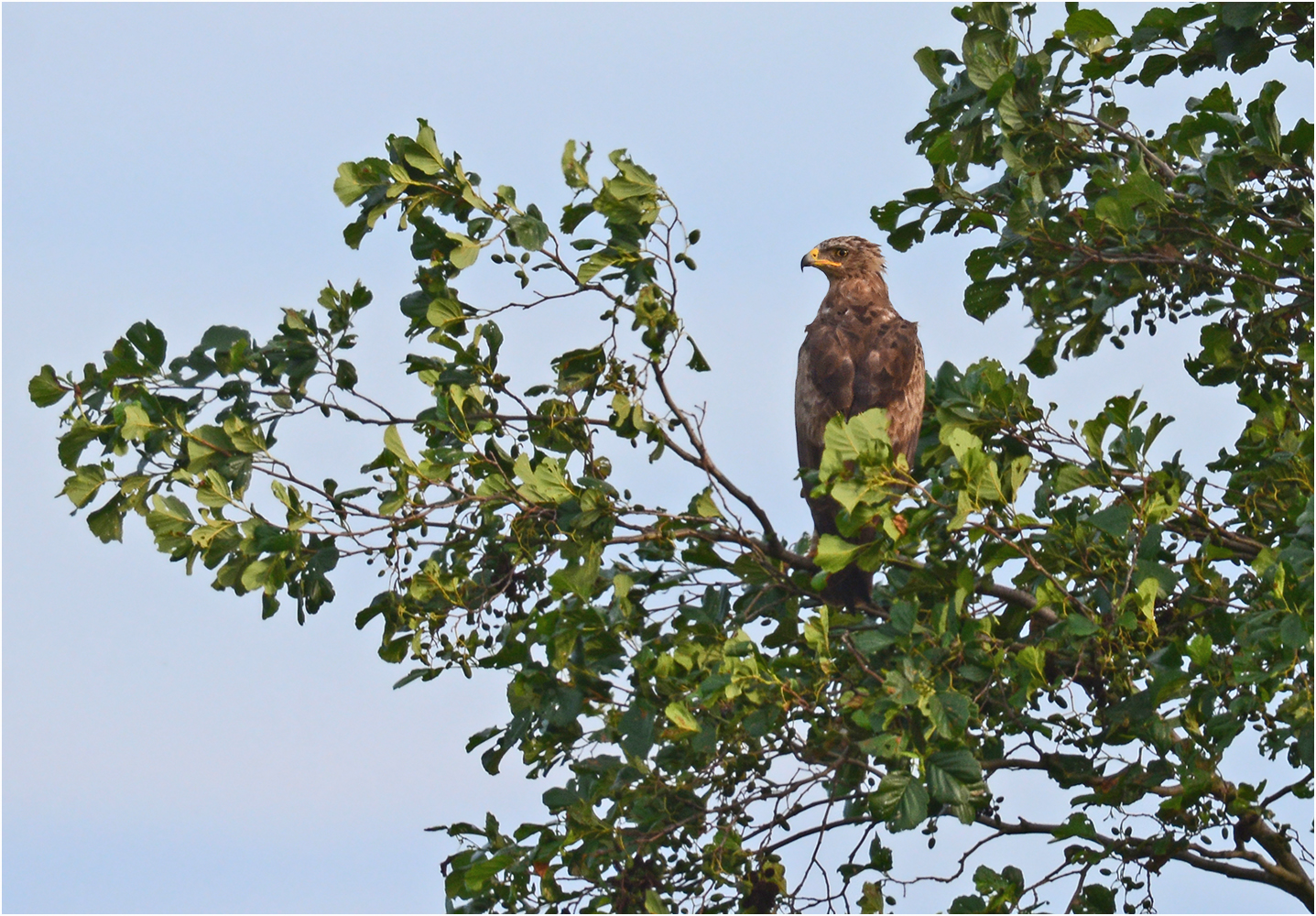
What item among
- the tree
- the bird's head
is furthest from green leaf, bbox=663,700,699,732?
the bird's head

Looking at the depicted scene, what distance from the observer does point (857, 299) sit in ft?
35.7

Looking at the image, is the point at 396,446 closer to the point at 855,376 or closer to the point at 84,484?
the point at 84,484

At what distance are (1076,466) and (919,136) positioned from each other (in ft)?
9.32

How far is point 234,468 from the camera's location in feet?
22.1

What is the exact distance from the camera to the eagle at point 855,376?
9.55 metres

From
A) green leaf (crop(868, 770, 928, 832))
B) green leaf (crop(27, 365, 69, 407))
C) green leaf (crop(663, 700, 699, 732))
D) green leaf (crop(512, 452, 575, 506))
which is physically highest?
green leaf (crop(27, 365, 69, 407))

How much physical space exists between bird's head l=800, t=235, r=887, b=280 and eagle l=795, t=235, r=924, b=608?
36 cm

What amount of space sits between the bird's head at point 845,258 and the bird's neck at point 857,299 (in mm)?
55

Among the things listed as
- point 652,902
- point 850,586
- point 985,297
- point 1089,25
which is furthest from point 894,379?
point 652,902

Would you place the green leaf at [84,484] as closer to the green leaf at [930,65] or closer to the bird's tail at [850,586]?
Result: the bird's tail at [850,586]

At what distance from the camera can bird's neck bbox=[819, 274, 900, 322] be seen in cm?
1060

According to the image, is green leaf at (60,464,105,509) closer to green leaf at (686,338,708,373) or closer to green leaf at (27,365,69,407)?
green leaf at (27,365,69,407)

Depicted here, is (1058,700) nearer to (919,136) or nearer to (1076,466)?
(1076,466)

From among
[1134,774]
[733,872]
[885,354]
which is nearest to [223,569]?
[733,872]
